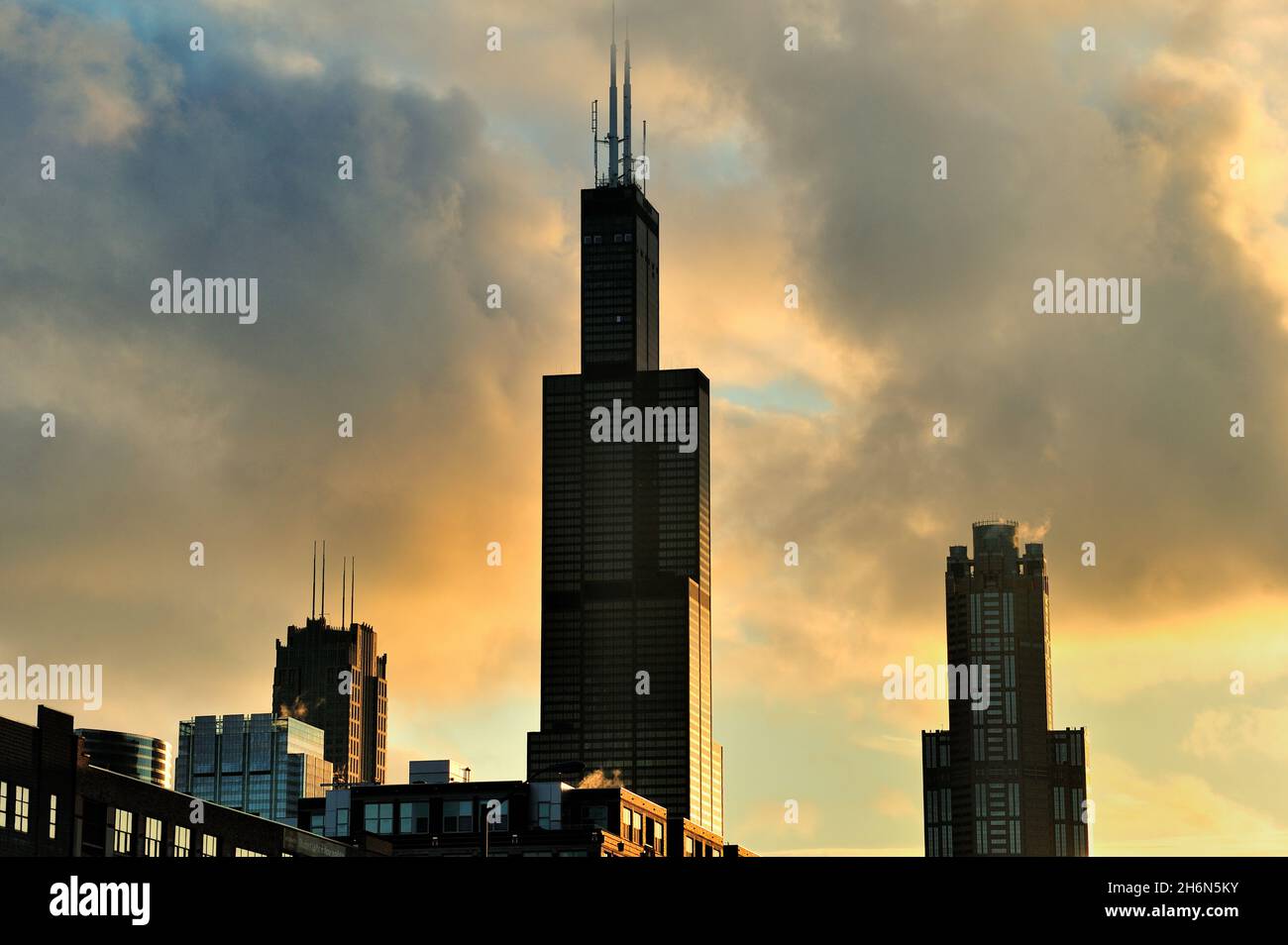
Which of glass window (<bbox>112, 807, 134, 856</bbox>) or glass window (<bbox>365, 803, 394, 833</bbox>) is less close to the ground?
glass window (<bbox>365, 803, 394, 833</bbox>)

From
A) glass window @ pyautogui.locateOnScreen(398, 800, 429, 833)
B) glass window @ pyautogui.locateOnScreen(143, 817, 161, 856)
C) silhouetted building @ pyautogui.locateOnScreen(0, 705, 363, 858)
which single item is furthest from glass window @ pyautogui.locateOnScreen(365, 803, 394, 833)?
glass window @ pyautogui.locateOnScreen(143, 817, 161, 856)

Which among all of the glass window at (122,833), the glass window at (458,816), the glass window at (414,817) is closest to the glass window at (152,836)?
the glass window at (122,833)

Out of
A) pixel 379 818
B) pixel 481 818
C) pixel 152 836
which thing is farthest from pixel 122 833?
pixel 379 818

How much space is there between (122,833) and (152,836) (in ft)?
8.22

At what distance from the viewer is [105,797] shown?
4788 inches

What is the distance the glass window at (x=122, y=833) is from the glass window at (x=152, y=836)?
103 cm

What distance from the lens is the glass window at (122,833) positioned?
A: 4744 inches

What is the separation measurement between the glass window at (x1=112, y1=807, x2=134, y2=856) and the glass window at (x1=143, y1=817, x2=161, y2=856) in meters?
1.03

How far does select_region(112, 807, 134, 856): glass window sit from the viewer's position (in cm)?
12050

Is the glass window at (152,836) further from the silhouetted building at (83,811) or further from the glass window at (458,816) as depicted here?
the glass window at (458,816)

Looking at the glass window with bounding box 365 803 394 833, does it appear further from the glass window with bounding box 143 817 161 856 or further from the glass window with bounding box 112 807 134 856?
the glass window with bounding box 112 807 134 856
